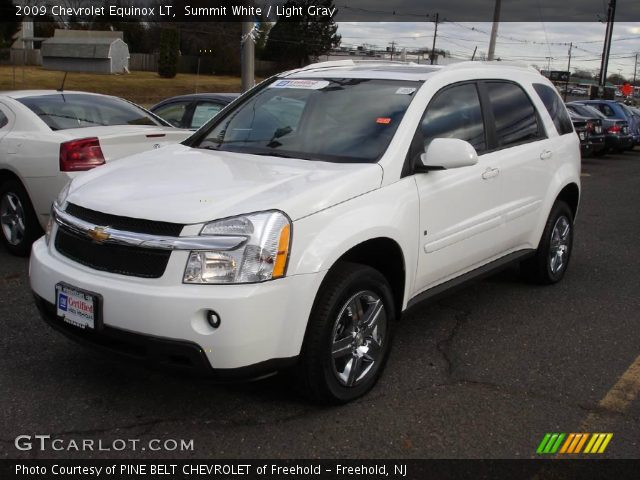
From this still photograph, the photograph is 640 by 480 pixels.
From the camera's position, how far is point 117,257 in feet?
11.5

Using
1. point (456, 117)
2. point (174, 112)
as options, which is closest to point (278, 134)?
point (456, 117)

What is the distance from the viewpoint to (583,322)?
532cm

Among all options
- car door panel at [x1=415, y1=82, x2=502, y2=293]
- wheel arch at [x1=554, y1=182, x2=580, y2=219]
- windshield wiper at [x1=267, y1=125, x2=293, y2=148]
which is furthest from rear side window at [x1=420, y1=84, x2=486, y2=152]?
wheel arch at [x1=554, y1=182, x2=580, y2=219]

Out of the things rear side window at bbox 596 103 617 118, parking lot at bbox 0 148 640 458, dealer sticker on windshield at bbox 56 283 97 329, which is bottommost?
rear side window at bbox 596 103 617 118

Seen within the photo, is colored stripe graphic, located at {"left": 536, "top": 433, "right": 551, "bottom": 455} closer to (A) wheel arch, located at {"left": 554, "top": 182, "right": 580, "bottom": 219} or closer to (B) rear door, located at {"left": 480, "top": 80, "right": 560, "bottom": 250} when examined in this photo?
(B) rear door, located at {"left": 480, "top": 80, "right": 560, "bottom": 250}

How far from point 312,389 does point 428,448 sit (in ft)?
2.08

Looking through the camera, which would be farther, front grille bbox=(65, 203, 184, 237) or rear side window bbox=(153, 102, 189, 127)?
rear side window bbox=(153, 102, 189, 127)

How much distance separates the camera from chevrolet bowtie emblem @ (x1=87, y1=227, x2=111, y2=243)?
3.50 m

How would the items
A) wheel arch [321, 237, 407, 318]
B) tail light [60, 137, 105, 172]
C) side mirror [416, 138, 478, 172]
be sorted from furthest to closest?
1. tail light [60, 137, 105, 172]
2. side mirror [416, 138, 478, 172]
3. wheel arch [321, 237, 407, 318]

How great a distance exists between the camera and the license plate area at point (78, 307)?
11.3 feet

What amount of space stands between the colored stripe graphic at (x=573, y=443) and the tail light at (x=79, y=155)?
4.48m

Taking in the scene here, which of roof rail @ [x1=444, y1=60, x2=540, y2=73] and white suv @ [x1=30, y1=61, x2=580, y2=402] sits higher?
roof rail @ [x1=444, y1=60, x2=540, y2=73]

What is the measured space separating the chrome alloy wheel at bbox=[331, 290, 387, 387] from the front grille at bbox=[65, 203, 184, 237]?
0.93 metres

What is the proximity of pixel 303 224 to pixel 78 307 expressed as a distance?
1.17 m
